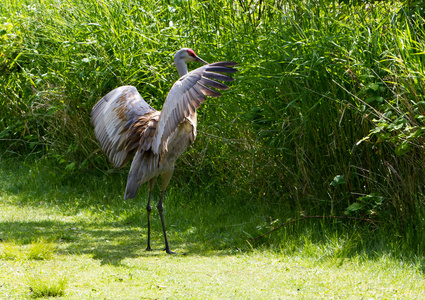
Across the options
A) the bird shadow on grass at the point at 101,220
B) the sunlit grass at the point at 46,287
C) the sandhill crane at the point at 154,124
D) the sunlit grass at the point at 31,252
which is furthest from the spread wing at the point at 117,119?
the sunlit grass at the point at 46,287

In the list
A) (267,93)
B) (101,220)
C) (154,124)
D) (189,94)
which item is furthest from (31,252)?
(267,93)

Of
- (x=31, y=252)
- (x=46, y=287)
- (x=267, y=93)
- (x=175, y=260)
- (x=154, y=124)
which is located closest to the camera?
(x=46, y=287)

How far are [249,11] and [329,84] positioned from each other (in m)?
2.19

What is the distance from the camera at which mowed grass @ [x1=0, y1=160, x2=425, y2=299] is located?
4.84 meters

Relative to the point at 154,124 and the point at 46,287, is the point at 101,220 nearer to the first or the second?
the point at 154,124

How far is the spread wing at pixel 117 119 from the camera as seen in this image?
22.5 feet

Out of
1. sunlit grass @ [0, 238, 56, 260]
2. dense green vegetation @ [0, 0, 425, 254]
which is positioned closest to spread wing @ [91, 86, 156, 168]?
dense green vegetation @ [0, 0, 425, 254]

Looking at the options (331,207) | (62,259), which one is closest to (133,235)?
(62,259)

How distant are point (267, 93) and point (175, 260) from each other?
7.72 feet

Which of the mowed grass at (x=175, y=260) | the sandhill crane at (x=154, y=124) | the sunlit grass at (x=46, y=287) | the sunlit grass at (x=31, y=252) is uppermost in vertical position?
the sandhill crane at (x=154, y=124)

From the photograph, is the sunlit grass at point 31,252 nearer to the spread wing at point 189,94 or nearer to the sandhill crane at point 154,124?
the sandhill crane at point 154,124

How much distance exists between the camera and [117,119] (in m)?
6.98

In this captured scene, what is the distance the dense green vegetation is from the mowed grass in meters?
0.45

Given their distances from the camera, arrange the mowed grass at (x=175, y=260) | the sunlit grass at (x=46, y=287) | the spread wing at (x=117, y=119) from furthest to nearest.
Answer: the spread wing at (x=117, y=119) < the mowed grass at (x=175, y=260) < the sunlit grass at (x=46, y=287)
